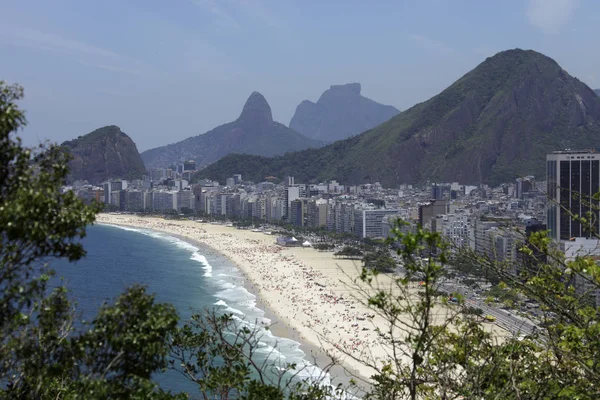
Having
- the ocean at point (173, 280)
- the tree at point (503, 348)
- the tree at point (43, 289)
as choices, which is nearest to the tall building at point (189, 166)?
the ocean at point (173, 280)

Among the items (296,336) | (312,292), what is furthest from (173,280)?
(296,336)

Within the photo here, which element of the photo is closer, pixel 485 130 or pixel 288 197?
pixel 288 197

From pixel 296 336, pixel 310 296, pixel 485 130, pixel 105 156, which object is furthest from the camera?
pixel 105 156

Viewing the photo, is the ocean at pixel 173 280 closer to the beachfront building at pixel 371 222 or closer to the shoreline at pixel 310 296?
the shoreline at pixel 310 296

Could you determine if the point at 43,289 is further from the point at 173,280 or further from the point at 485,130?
the point at 485,130

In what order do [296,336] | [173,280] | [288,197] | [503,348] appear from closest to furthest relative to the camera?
[503,348]
[296,336]
[173,280]
[288,197]

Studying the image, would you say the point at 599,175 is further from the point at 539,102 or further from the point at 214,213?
the point at 539,102
